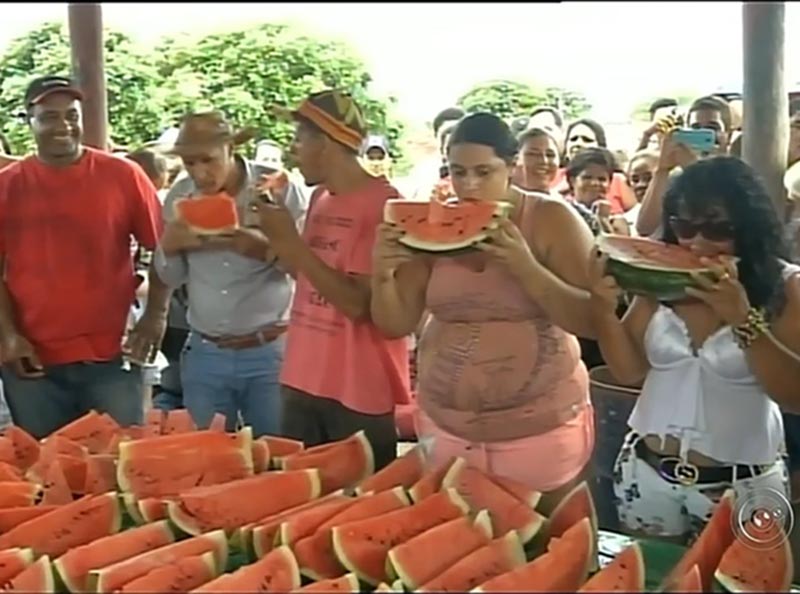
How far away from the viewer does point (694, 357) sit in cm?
208

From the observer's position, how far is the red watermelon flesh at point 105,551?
4.82 ft

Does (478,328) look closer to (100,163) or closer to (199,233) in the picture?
(199,233)

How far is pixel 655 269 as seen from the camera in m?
1.87

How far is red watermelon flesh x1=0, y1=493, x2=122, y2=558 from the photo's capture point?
162 cm

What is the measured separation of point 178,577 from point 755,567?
702 millimetres

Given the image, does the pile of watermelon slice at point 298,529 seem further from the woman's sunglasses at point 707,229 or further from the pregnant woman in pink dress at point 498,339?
the woman's sunglasses at point 707,229

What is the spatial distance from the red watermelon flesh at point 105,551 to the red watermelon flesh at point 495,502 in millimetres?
416

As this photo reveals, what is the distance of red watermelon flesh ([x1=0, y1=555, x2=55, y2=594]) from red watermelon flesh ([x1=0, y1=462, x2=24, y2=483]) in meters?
0.46

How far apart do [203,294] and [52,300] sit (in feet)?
1.49

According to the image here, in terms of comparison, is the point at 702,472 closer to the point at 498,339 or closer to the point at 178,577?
the point at 498,339

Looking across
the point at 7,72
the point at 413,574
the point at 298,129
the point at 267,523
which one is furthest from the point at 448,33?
the point at 7,72

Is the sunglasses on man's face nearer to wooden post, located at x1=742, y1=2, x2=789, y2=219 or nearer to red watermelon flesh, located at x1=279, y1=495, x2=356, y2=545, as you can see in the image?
wooden post, located at x1=742, y1=2, x2=789, y2=219

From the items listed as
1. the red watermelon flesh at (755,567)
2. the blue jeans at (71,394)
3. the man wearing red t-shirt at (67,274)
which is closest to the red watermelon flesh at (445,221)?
the red watermelon flesh at (755,567)

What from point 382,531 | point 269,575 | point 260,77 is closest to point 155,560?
point 269,575
